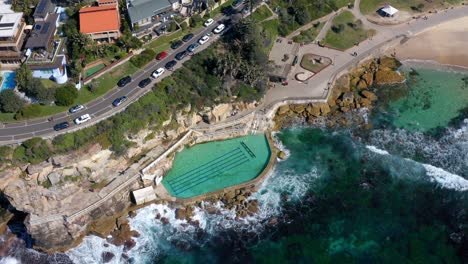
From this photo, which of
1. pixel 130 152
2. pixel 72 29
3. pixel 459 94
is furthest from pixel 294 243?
pixel 72 29

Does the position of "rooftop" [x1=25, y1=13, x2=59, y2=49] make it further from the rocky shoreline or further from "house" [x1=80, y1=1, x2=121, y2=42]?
the rocky shoreline

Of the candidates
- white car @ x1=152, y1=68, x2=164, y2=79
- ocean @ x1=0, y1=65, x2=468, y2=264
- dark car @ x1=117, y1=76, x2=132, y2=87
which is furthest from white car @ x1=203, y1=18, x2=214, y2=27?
ocean @ x1=0, y1=65, x2=468, y2=264

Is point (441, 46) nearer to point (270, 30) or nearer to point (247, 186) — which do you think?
point (270, 30)

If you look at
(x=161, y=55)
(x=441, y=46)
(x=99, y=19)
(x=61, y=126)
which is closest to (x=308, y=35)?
(x=441, y=46)

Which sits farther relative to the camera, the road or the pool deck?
the pool deck

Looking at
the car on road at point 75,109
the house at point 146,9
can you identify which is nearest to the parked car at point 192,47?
the house at point 146,9

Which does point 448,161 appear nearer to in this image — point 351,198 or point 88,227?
point 351,198
